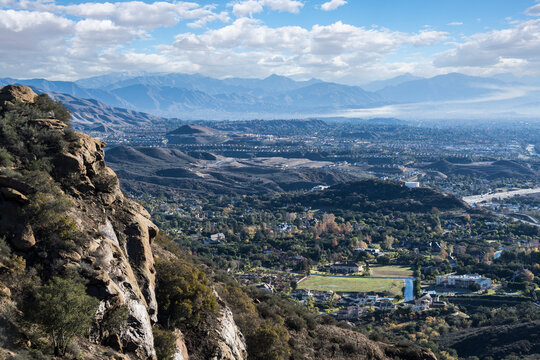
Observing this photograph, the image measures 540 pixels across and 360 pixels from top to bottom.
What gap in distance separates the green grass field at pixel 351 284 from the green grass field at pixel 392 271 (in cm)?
Answer: 203

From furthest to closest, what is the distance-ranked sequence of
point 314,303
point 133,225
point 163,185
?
point 163,185 < point 314,303 < point 133,225

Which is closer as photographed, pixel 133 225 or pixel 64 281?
pixel 64 281

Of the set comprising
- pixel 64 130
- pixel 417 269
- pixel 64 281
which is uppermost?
pixel 64 130

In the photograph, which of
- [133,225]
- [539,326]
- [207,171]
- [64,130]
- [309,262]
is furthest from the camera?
[207,171]

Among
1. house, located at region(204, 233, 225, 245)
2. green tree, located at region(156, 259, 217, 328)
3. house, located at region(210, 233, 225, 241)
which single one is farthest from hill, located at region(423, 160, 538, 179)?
green tree, located at region(156, 259, 217, 328)

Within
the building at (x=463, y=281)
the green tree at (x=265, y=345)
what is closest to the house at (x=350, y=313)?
the building at (x=463, y=281)

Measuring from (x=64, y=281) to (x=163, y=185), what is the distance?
95744 millimetres

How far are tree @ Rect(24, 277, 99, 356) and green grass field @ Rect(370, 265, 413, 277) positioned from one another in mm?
40100

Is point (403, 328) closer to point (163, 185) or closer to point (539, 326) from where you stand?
point (539, 326)

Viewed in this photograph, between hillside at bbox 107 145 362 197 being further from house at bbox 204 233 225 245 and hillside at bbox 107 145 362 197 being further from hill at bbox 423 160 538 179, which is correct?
house at bbox 204 233 225 245

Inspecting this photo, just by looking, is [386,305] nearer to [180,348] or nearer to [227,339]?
[227,339]

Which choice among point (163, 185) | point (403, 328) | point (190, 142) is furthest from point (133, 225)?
point (190, 142)

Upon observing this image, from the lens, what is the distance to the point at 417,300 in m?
38.2

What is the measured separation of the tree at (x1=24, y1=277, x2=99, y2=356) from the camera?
9523 millimetres
